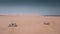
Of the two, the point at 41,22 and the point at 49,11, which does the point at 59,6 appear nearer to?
the point at 49,11

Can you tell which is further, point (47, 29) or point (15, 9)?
point (15, 9)

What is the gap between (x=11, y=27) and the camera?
36.0 inches

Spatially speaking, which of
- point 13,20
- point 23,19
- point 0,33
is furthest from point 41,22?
point 0,33

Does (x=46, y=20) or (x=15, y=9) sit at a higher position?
(x=15, y=9)

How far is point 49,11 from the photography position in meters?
1.22

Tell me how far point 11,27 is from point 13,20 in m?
0.08

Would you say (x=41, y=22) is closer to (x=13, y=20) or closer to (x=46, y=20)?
(x=46, y=20)

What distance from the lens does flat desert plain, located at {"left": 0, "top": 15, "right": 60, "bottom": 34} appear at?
2.93 ft

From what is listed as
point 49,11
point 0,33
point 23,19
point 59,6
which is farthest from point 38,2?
point 0,33

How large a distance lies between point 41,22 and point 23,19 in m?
0.20

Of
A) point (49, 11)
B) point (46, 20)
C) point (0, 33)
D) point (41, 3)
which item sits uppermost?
point (41, 3)

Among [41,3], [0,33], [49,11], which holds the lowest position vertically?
[0,33]

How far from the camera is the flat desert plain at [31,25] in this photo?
0.89 metres

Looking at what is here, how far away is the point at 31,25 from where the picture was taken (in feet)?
3.01
